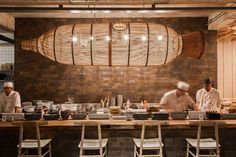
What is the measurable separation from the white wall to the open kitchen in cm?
97

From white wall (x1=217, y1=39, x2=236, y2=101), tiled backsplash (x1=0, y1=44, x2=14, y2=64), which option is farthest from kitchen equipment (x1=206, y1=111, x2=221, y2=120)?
tiled backsplash (x1=0, y1=44, x2=14, y2=64)

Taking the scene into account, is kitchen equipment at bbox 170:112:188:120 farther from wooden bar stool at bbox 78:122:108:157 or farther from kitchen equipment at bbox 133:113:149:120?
wooden bar stool at bbox 78:122:108:157

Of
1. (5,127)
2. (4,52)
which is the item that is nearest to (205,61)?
(5,127)

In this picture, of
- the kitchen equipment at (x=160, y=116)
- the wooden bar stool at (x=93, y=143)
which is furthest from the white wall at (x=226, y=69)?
the wooden bar stool at (x=93, y=143)

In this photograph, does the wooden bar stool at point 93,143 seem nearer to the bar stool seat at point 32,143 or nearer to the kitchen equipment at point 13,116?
the bar stool seat at point 32,143

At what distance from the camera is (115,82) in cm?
880

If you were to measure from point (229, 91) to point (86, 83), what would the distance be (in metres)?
4.67

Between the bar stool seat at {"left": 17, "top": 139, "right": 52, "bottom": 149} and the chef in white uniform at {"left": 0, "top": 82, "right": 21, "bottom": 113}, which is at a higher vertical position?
the chef in white uniform at {"left": 0, "top": 82, "right": 21, "bottom": 113}

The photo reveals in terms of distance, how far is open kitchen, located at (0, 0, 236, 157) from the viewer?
448cm

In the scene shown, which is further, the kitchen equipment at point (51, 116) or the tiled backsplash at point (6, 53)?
the tiled backsplash at point (6, 53)

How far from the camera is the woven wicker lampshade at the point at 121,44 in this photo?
4414mm

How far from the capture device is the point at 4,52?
36.8ft

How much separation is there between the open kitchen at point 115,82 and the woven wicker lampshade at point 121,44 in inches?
0.5

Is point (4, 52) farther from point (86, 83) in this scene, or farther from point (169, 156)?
point (169, 156)
